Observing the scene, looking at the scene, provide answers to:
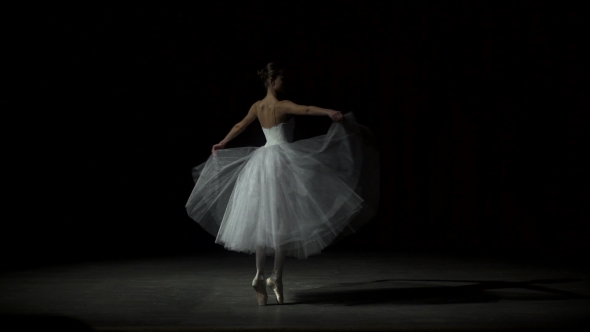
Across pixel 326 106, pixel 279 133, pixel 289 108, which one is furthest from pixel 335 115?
pixel 326 106

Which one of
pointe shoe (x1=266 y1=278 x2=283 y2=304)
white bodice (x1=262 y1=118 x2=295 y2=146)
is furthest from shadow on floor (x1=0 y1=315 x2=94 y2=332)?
white bodice (x1=262 y1=118 x2=295 y2=146)

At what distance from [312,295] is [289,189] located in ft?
2.34

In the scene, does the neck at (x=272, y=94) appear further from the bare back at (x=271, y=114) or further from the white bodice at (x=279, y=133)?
the white bodice at (x=279, y=133)

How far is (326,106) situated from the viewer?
7652 millimetres

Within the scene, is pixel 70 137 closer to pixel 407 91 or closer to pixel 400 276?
pixel 407 91

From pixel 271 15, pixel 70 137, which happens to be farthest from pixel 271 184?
pixel 70 137

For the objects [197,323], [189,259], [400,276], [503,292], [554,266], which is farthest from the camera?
[189,259]

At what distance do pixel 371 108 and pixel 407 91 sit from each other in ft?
1.21

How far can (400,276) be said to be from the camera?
5.36 metres

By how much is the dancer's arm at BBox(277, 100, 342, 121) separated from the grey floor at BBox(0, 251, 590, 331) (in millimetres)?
937

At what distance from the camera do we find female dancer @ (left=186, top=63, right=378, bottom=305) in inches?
161

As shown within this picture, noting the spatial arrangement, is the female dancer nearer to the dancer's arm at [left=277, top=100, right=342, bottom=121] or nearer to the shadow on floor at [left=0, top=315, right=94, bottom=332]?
the dancer's arm at [left=277, top=100, right=342, bottom=121]

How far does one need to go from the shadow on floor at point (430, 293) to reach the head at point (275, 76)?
112 cm

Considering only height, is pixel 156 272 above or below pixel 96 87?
below
